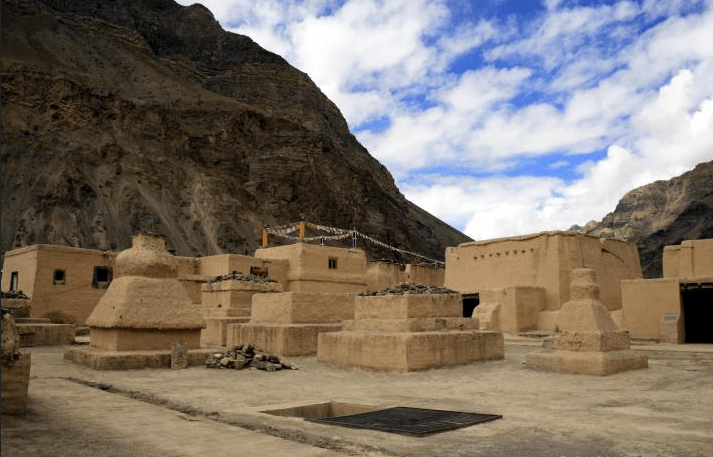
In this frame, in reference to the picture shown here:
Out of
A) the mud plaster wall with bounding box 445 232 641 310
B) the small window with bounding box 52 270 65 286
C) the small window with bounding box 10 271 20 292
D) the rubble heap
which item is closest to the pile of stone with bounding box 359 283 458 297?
the rubble heap

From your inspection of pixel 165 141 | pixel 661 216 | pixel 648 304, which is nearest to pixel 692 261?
pixel 648 304

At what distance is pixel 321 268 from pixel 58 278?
34.0 ft

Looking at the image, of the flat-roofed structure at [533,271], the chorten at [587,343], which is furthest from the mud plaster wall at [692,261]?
the chorten at [587,343]

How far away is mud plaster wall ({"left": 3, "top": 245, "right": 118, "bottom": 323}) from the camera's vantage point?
18.9 metres

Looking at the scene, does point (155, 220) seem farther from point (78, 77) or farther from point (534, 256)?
point (534, 256)

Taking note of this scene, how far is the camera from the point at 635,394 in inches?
287

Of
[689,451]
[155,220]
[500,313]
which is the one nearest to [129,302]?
[689,451]

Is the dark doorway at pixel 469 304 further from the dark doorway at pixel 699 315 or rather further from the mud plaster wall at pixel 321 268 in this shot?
the dark doorway at pixel 699 315

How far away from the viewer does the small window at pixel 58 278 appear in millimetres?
19234

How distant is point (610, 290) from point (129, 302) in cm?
1702

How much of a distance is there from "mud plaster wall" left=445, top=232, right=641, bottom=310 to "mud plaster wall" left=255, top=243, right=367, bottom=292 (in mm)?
5068

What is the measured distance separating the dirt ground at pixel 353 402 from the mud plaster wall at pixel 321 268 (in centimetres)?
1492

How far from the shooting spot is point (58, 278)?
19391mm

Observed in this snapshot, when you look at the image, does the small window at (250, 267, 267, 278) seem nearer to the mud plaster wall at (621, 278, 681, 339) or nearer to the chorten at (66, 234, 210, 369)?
the chorten at (66, 234, 210, 369)
